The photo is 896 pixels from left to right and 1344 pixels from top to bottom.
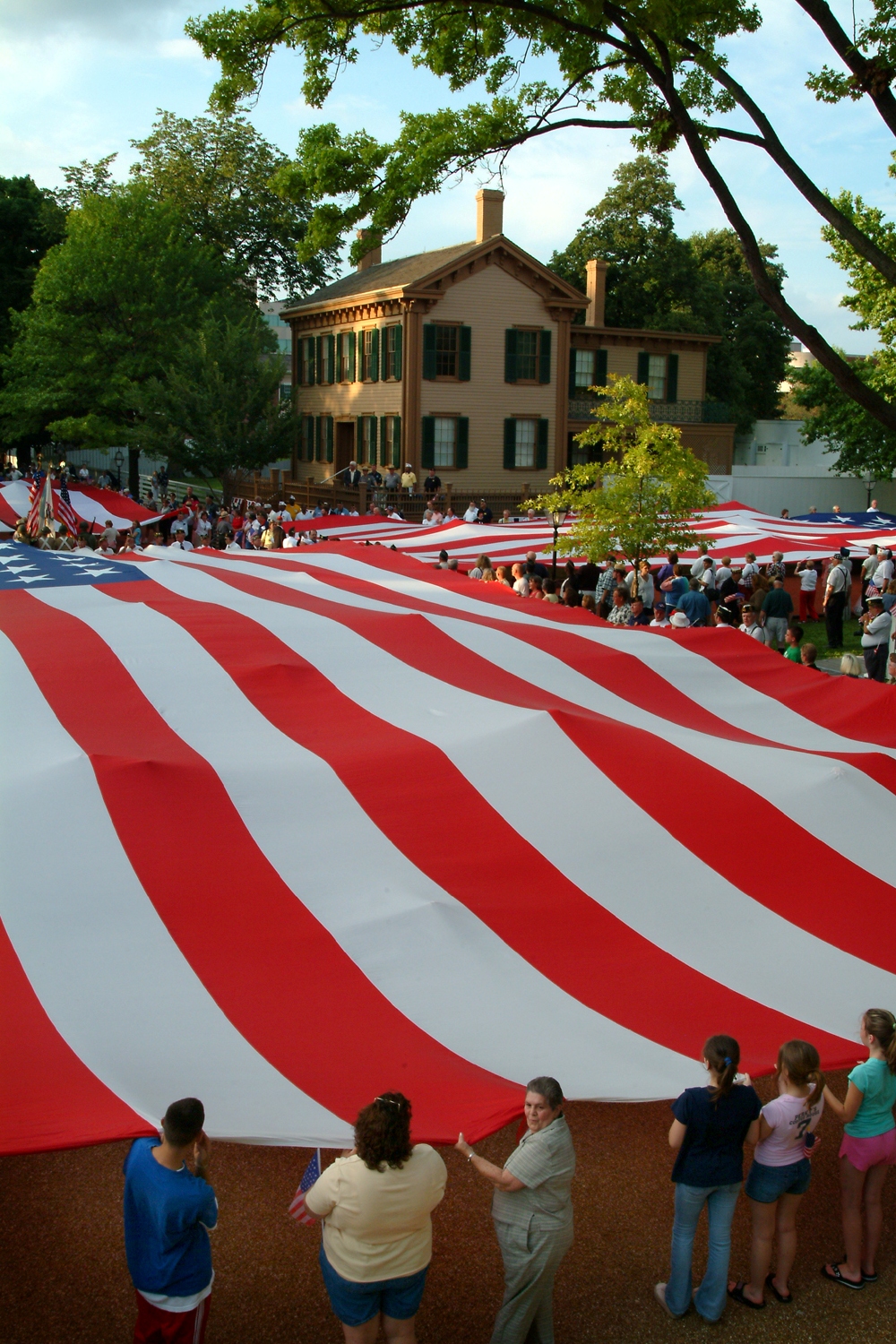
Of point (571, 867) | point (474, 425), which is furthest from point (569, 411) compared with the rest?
point (571, 867)

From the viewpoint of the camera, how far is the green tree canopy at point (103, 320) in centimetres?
3278

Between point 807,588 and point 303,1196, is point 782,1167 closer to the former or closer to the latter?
point 303,1196

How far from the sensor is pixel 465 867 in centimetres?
511

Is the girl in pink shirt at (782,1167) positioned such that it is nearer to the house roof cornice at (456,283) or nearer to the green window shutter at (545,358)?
the house roof cornice at (456,283)

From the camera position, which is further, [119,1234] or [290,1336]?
[119,1234]

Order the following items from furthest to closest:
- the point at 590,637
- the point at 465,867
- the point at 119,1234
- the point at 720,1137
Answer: the point at 590,637 < the point at 465,867 < the point at 119,1234 < the point at 720,1137

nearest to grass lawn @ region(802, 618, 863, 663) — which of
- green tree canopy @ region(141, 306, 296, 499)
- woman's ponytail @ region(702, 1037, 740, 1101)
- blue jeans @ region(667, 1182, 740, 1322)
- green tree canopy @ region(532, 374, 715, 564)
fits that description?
green tree canopy @ region(532, 374, 715, 564)

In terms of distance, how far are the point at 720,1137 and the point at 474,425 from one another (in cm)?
2940

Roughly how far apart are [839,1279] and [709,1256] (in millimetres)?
634

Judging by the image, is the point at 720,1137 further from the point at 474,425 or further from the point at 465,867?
the point at 474,425

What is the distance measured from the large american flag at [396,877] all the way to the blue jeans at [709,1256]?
0.53 m

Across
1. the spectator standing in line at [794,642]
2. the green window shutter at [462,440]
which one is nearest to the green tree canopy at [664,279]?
the green window shutter at [462,440]

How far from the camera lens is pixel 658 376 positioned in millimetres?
36250

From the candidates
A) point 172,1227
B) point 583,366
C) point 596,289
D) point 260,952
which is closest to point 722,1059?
point 260,952
